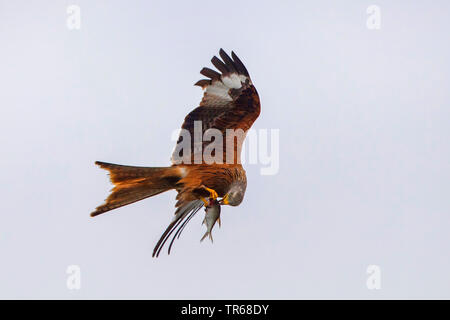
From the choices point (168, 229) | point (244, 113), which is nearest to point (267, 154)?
point (244, 113)

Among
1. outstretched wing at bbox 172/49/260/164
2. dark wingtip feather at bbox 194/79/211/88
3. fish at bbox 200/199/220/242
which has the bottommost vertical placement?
fish at bbox 200/199/220/242

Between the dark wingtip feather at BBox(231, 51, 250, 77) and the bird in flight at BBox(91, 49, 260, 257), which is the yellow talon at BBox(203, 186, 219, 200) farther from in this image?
the dark wingtip feather at BBox(231, 51, 250, 77)

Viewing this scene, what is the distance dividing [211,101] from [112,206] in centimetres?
145

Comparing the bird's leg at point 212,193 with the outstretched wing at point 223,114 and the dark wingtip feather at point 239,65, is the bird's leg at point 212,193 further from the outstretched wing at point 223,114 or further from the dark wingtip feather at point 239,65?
the dark wingtip feather at point 239,65

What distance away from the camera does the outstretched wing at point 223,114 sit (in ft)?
18.6

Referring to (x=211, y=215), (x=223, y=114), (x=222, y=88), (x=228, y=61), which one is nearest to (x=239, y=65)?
(x=228, y=61)

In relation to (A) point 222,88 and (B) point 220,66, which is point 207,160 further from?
(B) point 220,66

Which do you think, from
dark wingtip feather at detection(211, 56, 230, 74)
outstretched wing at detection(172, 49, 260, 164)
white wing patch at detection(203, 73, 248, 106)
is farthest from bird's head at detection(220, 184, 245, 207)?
dark wingtip feather at detection(211, 56, 230, 74)

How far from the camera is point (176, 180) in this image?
5.55 m

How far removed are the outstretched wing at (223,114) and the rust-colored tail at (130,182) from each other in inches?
11.5

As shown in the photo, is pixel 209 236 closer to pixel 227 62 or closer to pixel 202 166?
pixel 202 166

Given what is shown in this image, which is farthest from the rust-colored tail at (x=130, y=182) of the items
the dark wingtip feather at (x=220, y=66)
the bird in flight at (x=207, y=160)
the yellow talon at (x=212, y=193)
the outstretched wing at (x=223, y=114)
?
the dark wingtip feather at (x=220, y=66)

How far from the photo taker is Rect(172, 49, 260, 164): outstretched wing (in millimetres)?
5684

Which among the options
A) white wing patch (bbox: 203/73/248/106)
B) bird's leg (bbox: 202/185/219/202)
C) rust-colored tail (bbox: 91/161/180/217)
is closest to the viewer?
rust-colored tail (bbox: 91/161/180/217)
